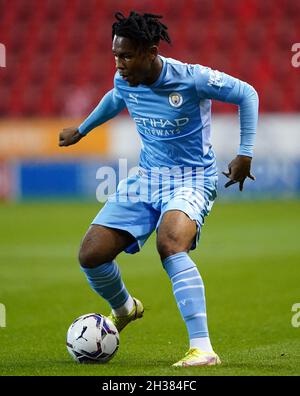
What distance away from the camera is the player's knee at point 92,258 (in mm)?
5742

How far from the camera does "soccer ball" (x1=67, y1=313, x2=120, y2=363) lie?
219 inches

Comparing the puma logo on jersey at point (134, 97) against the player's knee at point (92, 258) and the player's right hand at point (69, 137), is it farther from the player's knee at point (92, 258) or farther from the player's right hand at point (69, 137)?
the player's knee at point (92, 258)

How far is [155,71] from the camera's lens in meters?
5.66

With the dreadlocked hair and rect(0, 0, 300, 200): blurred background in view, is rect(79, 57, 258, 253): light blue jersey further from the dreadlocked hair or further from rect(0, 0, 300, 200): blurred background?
rect(0, 0, 300, 200): blurred background

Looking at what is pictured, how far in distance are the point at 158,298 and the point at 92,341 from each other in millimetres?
3123

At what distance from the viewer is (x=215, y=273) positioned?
10.3 metres

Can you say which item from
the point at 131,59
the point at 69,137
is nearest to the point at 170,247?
the point at 131,59

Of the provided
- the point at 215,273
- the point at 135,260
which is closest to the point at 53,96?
the point at 135,260

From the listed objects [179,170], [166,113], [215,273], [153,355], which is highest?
[166,113]

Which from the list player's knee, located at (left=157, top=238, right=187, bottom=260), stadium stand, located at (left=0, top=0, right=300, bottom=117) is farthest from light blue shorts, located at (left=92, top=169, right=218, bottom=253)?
stadium stand, located at (left=0, top=0, right=300, bottom=117)

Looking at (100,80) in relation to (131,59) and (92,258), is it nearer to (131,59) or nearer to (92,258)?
(92,258)
